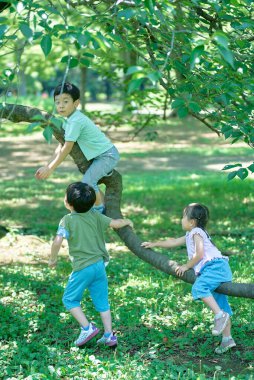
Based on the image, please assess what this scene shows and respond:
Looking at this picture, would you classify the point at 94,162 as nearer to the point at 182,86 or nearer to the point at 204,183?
the point at 182,86

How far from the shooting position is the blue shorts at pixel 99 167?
16.9 feet

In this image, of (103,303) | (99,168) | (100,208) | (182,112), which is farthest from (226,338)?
(182,112)

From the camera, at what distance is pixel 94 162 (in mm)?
5234

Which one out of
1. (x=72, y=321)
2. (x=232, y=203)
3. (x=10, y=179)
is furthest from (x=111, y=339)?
(x=10, y=179)

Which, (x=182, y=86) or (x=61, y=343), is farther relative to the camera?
(x=61, y=343)

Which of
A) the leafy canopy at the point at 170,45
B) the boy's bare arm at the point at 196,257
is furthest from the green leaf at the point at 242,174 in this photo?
the boy's bare arm at the point at 196,257

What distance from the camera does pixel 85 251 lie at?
503 cm

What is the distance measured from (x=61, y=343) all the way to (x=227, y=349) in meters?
1.23

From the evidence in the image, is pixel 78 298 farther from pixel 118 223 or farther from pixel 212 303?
pixel 212 303

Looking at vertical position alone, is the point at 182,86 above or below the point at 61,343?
above

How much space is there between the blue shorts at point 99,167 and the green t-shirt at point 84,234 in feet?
0.81

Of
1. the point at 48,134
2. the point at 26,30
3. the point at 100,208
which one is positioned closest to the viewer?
the point at 48,134

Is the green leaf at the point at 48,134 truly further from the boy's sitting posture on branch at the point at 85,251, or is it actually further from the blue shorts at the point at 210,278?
the blue shorts at the point at 210,278

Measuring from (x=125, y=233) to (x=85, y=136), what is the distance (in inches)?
31.1
